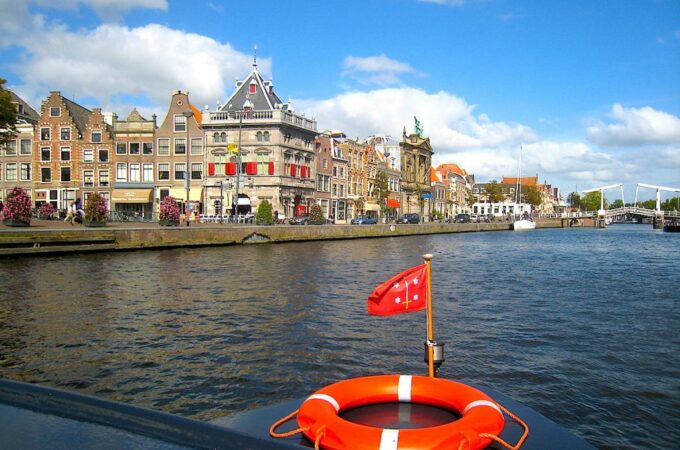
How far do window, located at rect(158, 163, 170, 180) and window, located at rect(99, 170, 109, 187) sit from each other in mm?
6165

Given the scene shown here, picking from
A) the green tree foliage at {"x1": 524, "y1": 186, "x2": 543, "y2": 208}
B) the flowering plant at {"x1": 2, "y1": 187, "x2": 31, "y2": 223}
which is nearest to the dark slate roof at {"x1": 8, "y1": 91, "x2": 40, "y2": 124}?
the flowering plant at {"x1": 2, "y1": 187, "x2": 31, "y2": 223}

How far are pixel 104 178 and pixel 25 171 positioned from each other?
30.1ft

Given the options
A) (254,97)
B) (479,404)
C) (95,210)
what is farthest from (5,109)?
(479,404)

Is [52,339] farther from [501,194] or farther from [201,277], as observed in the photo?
[501,194]

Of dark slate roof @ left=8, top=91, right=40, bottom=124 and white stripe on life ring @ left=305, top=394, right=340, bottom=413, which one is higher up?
dark slate roof @ left=8, top=91, right=40, bottom=124

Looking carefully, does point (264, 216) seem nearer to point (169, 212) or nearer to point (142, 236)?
point (169, 212)

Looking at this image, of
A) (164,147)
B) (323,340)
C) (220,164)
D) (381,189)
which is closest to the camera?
(323,340)

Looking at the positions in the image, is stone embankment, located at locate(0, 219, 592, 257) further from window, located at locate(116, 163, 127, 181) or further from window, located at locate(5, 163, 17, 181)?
window, located at locate(5, 163, 17, 181)

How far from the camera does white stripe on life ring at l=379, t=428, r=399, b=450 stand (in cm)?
355

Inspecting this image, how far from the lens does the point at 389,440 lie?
3580 millimetres

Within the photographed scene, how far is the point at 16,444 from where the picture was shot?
2.38 m

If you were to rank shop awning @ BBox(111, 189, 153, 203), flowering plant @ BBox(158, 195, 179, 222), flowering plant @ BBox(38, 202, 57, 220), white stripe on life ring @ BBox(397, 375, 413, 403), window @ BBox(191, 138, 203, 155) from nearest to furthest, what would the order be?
white stripe on life ring @ BBox(397, 375, 413, 403) < flowering plant @ BBox(158, 195, 179, 222) < flowering plant @ BBox(38, 202, 57, 220) < shop awning @ BBox(111, 189, 153, 203) < window @ BBox(191, 138, 203, 155)

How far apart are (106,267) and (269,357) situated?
56.9 ft

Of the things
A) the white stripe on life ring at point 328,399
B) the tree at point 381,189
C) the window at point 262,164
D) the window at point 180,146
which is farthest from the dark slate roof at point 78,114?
the white stripe on life ring at point 328,399
